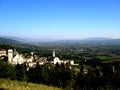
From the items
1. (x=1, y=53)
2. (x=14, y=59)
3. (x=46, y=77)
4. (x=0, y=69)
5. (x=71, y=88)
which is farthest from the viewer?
(x=1, y=53)

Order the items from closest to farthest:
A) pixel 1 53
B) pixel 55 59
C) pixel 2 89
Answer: pixel 2 89, pixel 1 53, pixel 55 59

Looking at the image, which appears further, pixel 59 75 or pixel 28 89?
pixel 59 75

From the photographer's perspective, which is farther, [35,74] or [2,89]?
[35,74]

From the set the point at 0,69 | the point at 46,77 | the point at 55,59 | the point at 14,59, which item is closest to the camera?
the point at 0,69

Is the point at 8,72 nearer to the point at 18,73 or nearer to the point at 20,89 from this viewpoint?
the point at 18,73

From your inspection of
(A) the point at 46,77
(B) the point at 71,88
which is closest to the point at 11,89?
(B) the point at 71,88

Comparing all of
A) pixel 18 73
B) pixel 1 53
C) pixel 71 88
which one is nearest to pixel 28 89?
pixel 71 88

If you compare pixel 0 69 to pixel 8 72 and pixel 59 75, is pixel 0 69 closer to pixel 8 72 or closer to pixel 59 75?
pixel 8 72

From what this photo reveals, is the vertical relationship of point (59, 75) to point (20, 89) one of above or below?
below

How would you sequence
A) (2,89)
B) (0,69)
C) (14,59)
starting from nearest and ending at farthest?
1. (2,89)
2. (0,69)
3. (14,59)
